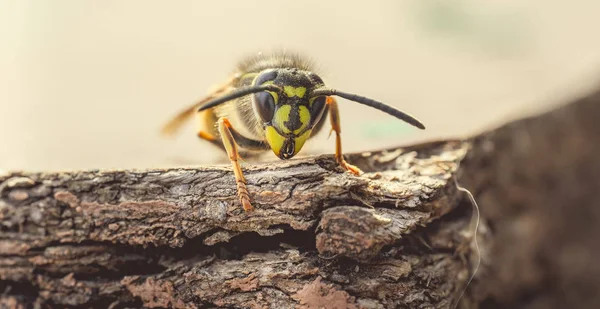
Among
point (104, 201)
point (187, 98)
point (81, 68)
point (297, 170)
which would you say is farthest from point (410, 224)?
point (81, 68)

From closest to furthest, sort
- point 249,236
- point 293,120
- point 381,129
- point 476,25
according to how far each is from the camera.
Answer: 1. point 249,236
2. point 293,120
3. point 381,129
4. point 476,25

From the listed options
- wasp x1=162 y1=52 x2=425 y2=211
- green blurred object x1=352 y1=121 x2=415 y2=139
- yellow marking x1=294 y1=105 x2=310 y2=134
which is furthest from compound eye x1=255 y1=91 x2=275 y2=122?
green blurred object x1=352 y1=121 x2=415 y2=139

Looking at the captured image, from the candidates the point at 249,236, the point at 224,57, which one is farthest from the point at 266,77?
the point at 224,57

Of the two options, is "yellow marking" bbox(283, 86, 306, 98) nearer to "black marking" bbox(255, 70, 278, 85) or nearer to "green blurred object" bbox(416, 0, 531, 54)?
"black marking" bbox(255, 70, 278, 85)

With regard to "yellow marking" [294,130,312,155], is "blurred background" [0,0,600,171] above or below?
above

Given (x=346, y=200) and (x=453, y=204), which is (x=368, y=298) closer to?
(x=346, y=200)

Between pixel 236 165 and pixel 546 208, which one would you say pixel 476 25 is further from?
pixel 236 165

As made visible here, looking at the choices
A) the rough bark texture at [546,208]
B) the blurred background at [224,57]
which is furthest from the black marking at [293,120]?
the blurred background at [224,57]

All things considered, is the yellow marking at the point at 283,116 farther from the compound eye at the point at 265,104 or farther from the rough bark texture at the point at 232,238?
the rough bark texture at the point at 232,238

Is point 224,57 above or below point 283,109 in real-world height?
above
